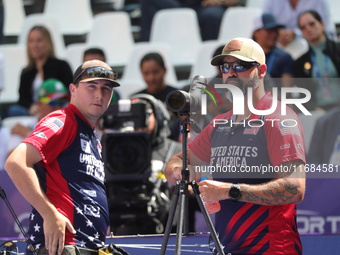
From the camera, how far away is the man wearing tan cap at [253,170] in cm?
329

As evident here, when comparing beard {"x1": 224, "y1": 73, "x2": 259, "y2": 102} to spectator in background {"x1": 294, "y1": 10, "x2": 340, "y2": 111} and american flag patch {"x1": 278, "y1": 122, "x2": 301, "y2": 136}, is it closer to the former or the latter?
american flag patch {"x1": 278, "y1": 122, "x2": 301, "y2": 136}

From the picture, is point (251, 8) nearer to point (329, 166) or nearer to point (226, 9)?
point (226, 9)

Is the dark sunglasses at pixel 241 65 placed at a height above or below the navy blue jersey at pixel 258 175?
above

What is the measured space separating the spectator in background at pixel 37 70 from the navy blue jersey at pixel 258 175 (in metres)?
4.24

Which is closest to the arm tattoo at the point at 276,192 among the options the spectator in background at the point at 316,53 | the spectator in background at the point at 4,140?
the spectator in background at the point at 316,53

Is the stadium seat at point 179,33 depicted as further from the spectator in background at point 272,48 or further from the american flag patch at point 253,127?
the american flag patch at point 253,127

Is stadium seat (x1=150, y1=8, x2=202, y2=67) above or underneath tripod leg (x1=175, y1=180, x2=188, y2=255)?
above

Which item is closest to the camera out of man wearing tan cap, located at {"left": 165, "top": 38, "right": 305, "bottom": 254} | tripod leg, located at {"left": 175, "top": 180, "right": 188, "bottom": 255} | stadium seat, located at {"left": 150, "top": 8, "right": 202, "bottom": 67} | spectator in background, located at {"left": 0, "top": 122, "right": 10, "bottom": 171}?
tripod leg, located at {"left": 175, "top": 180, "right": 188, "bottom": 255}

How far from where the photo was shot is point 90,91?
354 centimetres

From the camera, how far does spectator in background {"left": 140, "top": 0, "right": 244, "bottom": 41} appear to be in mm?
8586

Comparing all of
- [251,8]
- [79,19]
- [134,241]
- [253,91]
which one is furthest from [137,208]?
[79,19]

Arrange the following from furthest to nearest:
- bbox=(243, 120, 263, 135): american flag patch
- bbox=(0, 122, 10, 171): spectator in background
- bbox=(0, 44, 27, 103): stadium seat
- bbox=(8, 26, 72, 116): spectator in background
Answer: bbox=(0, 44, 27, 103): stadium seat < bbox=(8, 26, 72, 116): spectator in background < bbox=(0, 122, 10, 171): spectator in background < bbox=(243, 120, 263, 135): american flag patch

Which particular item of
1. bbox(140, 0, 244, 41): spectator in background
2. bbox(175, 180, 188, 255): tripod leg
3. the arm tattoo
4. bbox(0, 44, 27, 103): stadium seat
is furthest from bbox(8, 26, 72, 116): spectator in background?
the arm tattoo

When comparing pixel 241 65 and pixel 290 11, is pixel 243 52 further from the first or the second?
pixel 290 11
